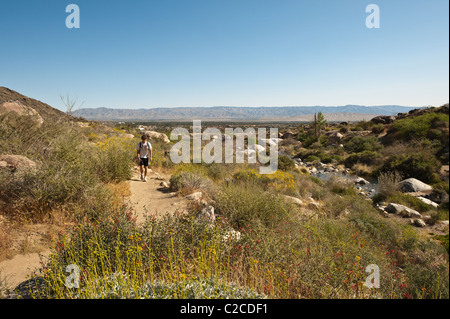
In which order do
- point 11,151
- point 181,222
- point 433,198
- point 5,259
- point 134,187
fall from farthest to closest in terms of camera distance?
1. point 433,198
2. point 134,187
3. point 11,151
4. point 181,222
5. point 5,259

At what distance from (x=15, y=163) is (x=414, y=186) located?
608 inches

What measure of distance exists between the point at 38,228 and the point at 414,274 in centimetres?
651

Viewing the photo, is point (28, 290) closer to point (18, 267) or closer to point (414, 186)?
point (18, 267)

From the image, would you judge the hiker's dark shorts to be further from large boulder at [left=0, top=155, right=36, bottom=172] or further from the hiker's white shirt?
large boulder at [left=0, top=155, right=36, bottom=172]

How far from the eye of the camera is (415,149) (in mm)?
14484

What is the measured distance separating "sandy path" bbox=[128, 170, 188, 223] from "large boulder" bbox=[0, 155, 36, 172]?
2.37 meters

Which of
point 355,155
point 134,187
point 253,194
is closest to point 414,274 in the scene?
point 253,194

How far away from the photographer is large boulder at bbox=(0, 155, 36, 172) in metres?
4.96

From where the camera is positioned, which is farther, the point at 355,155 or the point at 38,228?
the point at 355,155

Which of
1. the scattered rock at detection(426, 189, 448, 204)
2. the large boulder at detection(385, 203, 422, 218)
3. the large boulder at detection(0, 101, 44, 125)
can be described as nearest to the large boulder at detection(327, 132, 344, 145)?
the scattered rock at detection(426, 189, 448, 204)

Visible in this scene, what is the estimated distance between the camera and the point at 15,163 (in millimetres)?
5137

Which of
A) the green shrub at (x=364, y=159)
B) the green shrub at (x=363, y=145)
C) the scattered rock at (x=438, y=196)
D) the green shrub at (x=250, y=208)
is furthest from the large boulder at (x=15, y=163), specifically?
the green shrub at (x=363, y=145)

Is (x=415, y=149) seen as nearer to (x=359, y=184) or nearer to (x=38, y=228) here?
(x=359, y=184)
